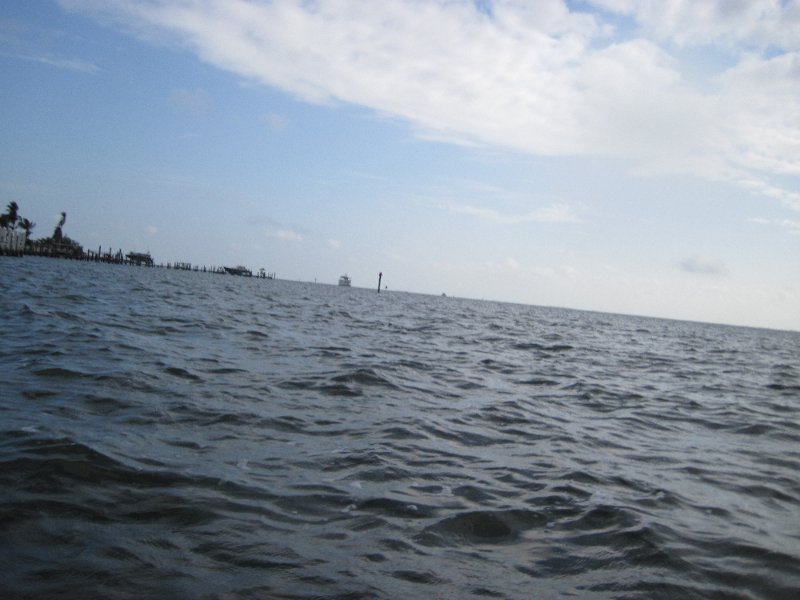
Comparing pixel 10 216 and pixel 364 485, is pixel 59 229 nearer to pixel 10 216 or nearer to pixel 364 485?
pixel 10 216

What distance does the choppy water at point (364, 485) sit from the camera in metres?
3.79

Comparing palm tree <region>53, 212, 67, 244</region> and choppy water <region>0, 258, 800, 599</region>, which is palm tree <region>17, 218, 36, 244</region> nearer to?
palm tree <region>53, 212, 67, 244</region>

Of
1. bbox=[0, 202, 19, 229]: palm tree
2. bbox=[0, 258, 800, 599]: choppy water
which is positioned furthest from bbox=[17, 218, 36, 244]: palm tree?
bbox=[0, 258, 800, 599]: choppy water

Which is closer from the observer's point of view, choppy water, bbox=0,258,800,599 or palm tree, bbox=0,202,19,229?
choppy water, bbox=0,258,800,599

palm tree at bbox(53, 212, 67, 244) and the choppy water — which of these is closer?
the choppy water

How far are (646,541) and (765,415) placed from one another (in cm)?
885

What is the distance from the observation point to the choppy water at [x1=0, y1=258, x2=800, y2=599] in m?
3.79

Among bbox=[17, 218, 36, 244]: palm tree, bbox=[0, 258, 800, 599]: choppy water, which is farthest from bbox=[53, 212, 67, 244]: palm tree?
bbox=[0, 258, 800, 599]: choppy water

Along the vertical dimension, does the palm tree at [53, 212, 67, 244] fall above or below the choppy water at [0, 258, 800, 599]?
above

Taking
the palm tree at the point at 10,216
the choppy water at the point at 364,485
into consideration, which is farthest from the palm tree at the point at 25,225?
the choppy water at the point at 364,485

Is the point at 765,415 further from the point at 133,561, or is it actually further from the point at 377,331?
the point at 377,331

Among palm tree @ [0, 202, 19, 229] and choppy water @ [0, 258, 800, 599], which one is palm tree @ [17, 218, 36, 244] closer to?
palm tree @ [0, 202, 19, 229]

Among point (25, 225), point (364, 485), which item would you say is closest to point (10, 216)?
point (25, 225)

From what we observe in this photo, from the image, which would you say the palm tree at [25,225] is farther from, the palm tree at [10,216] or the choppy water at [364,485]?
the choppy water at [364,485]
